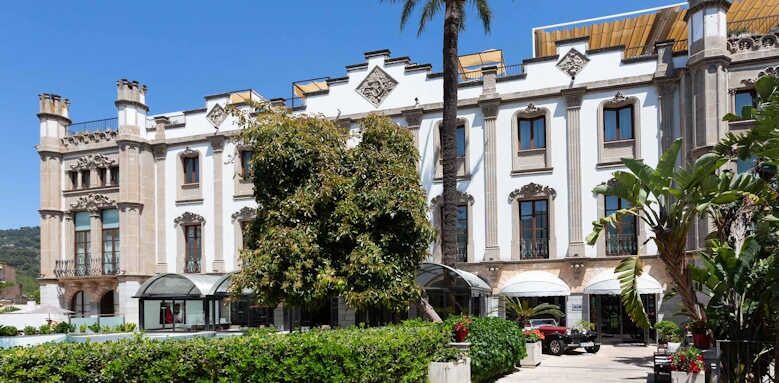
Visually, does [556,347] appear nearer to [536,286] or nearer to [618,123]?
[536,286]

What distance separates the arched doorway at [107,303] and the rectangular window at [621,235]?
976 inches

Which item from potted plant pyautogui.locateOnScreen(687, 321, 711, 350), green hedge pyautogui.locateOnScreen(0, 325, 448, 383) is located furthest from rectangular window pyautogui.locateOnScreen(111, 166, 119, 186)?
potted plant pyautogui.locateOnScreen(687, 321, 711, 350)

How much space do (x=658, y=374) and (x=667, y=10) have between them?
29299mm

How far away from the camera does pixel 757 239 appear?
1210cm

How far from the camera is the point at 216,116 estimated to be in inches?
1272

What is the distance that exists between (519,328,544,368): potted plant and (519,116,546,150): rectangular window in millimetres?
9728

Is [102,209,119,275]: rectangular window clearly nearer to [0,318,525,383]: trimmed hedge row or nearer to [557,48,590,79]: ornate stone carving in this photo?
[557,48,590,79]: ornate stone carving

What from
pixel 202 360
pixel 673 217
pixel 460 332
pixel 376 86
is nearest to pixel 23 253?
pixel 376 86

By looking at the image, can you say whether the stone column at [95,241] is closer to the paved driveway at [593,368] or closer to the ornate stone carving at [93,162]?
the ornate stone carving at [93,162]

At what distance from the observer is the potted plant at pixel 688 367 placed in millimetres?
12438

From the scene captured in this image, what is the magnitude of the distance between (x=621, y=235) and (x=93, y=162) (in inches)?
1023

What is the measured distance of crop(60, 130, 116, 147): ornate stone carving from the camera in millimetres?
33469

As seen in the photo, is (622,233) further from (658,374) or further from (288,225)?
(288,225)

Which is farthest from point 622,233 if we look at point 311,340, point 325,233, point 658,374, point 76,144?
point 76,144
